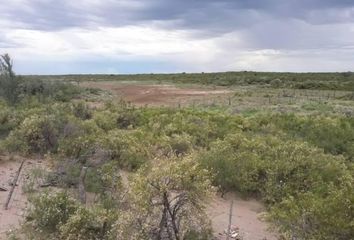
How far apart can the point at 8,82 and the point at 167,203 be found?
32.1 meters

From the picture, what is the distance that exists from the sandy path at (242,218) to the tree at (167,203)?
1083mm

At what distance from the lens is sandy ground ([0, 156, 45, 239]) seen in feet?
43.4

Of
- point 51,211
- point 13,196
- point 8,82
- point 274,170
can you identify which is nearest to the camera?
point 51,211

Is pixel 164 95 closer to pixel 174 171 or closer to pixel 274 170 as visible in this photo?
pixel 274 170

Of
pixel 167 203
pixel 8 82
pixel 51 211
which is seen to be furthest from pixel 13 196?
pixel 8 82

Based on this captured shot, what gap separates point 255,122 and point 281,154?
33.2 feet

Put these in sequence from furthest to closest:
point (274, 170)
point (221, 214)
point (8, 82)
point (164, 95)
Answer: point (164, 95) → point (8, 82) → point (274, 170) → point (221, 214)

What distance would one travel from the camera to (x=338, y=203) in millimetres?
11805

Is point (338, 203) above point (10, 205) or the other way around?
above

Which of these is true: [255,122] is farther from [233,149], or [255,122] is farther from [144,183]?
[144,183]

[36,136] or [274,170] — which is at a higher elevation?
[36,136]

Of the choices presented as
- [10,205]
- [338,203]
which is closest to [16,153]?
[10,205]

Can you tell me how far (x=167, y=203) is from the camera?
11.0 meters

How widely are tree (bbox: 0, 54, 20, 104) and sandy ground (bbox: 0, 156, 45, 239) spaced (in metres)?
19.3
